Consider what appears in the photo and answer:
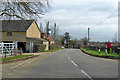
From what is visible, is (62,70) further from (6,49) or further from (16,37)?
(16,37)

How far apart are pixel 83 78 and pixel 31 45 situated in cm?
3022

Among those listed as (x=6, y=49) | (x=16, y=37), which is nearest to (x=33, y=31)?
(x=16, y=37)

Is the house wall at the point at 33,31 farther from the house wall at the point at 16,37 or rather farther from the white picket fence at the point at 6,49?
the white picket fence at the point at 6,49

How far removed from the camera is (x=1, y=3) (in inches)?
620

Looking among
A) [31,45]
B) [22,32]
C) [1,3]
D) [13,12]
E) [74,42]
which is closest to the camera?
[1,3]

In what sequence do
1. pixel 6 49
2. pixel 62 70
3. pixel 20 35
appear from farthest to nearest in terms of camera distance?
pixel 20 35
pixel 6 49
pixel 62 70

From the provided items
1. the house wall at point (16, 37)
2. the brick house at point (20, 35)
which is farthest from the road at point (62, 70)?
the house wall at point (16, 37)

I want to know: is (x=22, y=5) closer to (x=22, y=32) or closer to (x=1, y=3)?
(x=1, y=3)

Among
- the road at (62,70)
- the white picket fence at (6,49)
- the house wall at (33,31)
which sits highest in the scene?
the house wall at (33,31)

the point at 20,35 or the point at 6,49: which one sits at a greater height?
the point at 20,35

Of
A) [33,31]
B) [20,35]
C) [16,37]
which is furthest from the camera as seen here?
[33,31]

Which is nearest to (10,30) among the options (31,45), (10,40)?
(10,40)

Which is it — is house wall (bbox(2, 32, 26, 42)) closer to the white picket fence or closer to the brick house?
the brick house

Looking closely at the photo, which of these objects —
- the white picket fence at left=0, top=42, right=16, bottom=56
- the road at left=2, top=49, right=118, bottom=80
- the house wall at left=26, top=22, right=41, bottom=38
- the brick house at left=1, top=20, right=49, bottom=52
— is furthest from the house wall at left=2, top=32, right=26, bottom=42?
the road at left=2, top=49, right=118, bottom=80
